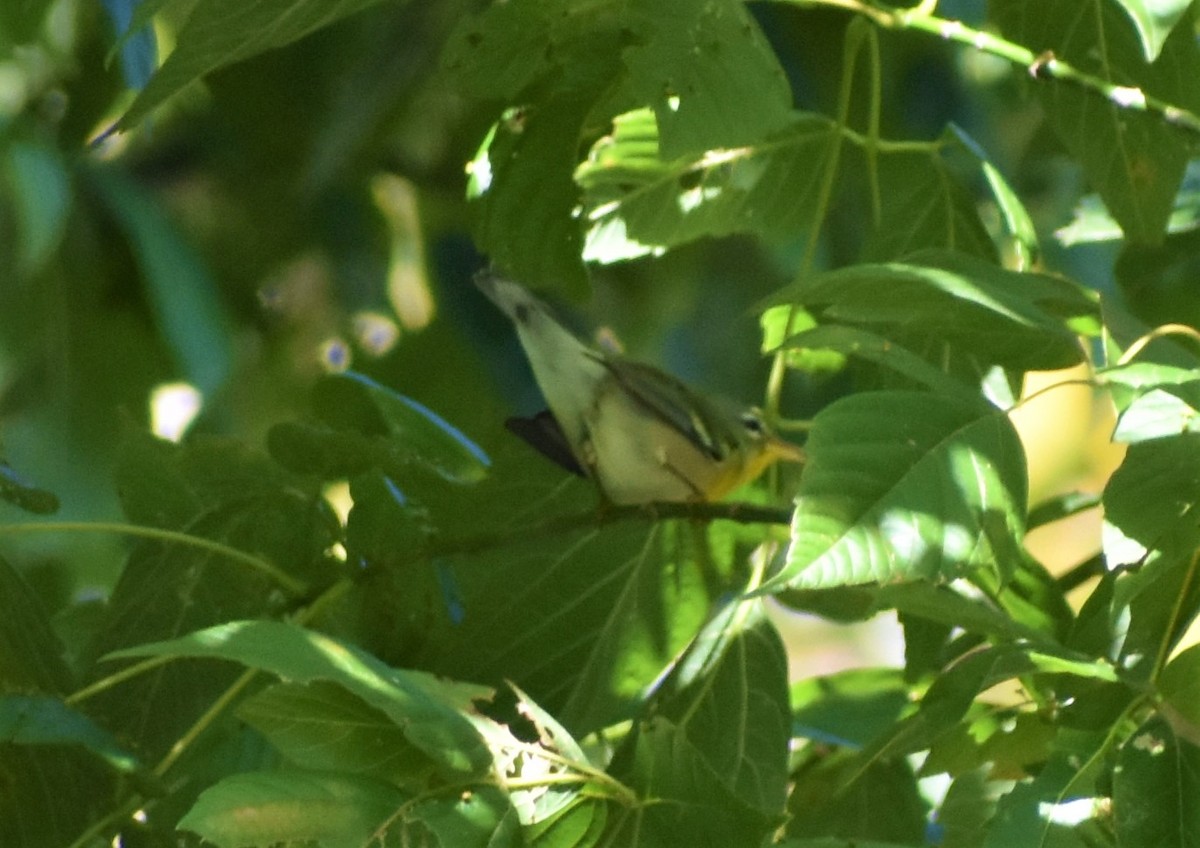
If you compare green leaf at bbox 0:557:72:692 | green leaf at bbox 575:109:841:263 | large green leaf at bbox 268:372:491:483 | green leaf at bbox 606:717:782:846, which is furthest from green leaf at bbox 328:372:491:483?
green leaf at bbox 606:717:782:846

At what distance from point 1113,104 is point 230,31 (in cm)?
73

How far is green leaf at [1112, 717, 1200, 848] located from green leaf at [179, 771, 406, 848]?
Answer: 412 mm

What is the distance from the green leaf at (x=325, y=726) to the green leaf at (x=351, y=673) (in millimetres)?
13

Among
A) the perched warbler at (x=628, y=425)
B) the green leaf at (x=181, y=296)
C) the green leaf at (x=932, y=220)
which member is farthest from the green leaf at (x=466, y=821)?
the green leaf at (x=181, y=296)

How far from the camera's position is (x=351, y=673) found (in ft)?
2.77

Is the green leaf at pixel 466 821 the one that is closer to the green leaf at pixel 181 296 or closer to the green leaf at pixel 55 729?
the green leaf at pixel 55 729

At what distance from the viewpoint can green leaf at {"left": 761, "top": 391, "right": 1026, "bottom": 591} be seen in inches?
32.4

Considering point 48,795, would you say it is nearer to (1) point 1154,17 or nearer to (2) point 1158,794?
(2) point 1158,794

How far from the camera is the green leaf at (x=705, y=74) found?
1031 mm

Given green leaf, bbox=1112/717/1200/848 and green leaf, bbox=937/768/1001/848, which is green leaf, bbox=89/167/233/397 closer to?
green leaf, bbox=937/768/1001/848

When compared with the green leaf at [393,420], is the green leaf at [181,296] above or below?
below

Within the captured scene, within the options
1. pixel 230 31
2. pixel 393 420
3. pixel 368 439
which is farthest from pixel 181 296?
pixel 230 31

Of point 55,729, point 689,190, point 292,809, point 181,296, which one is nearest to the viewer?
point 292,809

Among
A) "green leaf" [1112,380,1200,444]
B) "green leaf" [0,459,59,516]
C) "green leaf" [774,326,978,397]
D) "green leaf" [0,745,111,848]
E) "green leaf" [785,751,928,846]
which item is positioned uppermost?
"green leaf" [774,326,978,397]
